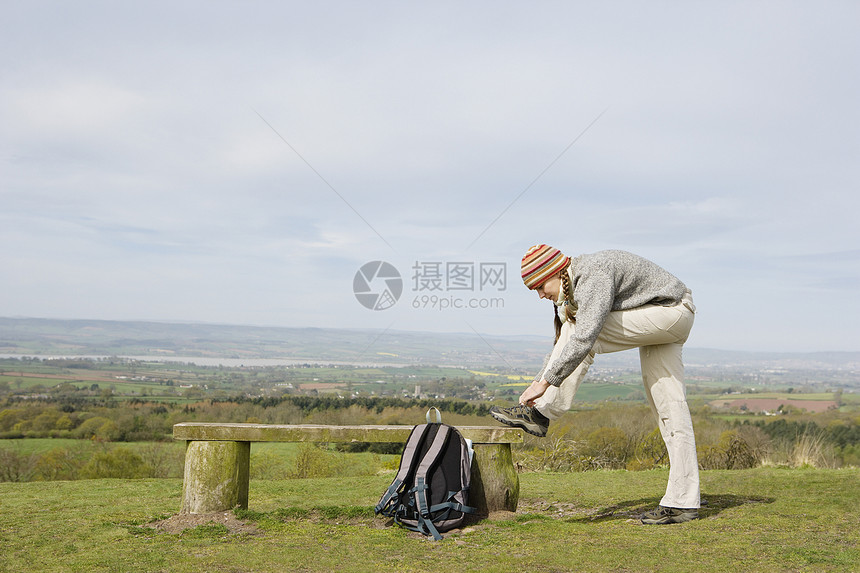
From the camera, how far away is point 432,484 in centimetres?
443

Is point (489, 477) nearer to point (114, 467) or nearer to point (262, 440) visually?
point (262, 440)

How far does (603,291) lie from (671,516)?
178cm

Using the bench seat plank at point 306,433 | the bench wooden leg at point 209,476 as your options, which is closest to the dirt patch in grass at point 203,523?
the bench wooden leg at point 209,476

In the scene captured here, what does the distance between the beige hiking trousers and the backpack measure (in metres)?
0.75

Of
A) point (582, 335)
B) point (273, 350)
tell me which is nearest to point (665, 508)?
point (582, 335)

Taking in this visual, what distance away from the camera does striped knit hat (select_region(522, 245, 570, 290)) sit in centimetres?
434

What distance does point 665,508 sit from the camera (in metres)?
4.45

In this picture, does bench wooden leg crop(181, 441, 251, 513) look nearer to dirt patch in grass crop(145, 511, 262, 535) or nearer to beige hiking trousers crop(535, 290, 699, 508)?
dirt patch in grass crop(145, 511, 262, 535)

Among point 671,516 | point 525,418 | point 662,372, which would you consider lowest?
point 671,516

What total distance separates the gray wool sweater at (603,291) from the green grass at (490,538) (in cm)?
116

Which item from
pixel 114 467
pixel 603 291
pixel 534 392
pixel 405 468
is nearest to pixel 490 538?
pixel 405 468

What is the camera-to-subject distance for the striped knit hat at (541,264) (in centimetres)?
434

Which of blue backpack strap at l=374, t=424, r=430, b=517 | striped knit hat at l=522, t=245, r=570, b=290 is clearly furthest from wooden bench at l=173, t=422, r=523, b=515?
striped knit hat at l=522, t=245, r=570, b=290

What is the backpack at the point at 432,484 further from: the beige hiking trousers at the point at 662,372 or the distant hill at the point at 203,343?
Answer: the distant hill at the point at 203,343
